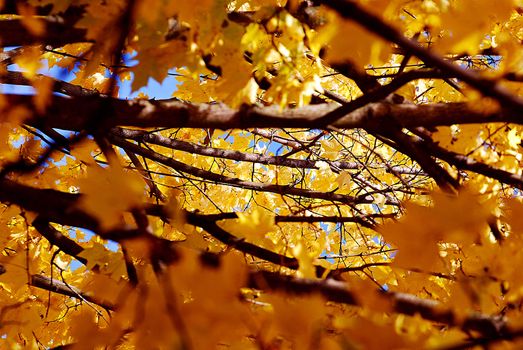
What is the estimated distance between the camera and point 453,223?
969 mm

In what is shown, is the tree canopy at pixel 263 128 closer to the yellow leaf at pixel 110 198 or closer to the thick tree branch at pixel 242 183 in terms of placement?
the yellow leaf at pixel 110 198

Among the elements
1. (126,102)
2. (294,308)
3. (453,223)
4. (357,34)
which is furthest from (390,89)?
(126,102)

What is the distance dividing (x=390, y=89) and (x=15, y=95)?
3.21ft

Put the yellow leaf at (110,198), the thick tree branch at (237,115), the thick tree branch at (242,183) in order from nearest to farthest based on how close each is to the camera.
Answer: the yellow leaf at (110,198)
the thick tree branch at (237,115)
the thick tree branch at (242,183)

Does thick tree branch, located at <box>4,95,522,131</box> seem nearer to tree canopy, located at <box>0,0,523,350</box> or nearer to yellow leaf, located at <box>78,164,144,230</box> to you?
tree canopy, located at <box>0,0,523,350</box>

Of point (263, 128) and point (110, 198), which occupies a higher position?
point (263, 128)

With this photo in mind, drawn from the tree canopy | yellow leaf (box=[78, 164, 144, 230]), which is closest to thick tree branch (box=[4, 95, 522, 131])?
the tree canopy

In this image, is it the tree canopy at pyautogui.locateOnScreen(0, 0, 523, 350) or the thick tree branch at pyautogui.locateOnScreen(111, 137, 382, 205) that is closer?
the tree canopy at pyautogui.locateOnScreen(0, 0, 523, 350)

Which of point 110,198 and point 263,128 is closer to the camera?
point 110,198

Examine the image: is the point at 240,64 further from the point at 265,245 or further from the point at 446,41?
the point at 265,245

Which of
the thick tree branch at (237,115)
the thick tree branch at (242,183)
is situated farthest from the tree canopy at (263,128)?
the thick tree branch at (242,183)

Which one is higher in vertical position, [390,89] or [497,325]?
[390,89]

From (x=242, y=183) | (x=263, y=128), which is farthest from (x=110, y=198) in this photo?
(x=242, y=183)

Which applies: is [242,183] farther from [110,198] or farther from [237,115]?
[110,198]
